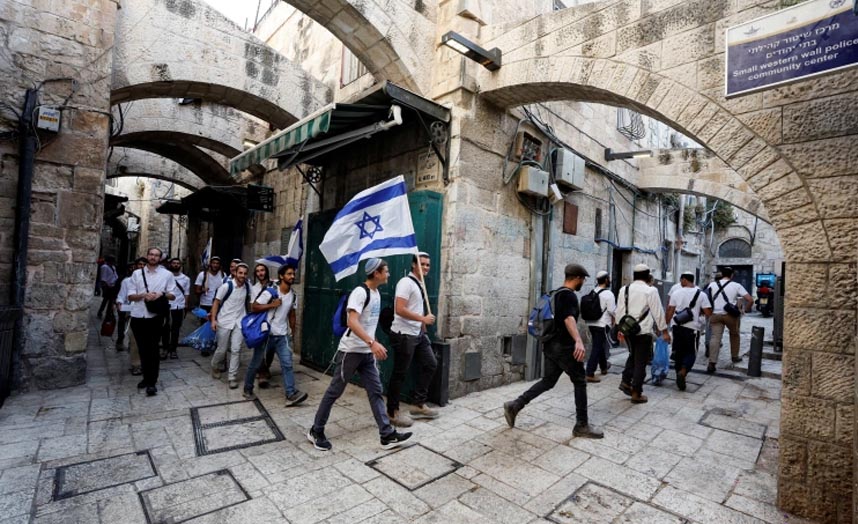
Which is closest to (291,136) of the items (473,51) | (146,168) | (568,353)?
(473,51)

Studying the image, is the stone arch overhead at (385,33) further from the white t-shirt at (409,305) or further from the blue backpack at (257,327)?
the blue backpack at (257,327)

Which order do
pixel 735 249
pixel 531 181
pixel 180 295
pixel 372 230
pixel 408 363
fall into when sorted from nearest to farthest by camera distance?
pixel 372 230
pixel 408 363
pixel 531 181
pixel 180 295
pixel 735 249

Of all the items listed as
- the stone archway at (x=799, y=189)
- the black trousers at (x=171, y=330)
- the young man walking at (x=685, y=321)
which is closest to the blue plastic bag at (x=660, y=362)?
the young man walking at (x=685, y=321)

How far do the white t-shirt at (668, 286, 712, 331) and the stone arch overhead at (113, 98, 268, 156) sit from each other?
30.2 feet

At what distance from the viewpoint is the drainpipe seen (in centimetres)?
473

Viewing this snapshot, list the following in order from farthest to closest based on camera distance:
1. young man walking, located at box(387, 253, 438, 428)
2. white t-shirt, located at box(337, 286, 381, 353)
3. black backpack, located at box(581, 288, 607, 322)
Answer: black backpack, located at box(581, 288, 607, 322) < young man walking, located at box(387, 253, 438, 428) < white t-shirt, located at box(337, 286, 381, 353)

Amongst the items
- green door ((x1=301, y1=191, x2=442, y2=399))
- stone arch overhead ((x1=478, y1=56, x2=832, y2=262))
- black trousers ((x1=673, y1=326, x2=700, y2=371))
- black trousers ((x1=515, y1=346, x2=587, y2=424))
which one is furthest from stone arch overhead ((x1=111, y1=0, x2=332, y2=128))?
black trousers ((x1=673, y1=326, x2=700, y2=371))

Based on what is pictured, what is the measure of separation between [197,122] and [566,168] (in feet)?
24.9

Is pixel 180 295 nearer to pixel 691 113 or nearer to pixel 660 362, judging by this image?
pixel 691 113

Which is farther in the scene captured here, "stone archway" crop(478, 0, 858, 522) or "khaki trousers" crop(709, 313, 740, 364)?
"khaki trousers" crop(709, 313, 740, 364)

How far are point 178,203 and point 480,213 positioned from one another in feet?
32.0

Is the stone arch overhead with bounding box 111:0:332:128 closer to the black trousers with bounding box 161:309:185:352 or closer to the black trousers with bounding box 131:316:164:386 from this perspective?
the black trousers with bounding box 161:309:185:352

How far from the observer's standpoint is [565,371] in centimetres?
396

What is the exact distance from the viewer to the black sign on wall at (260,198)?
29.5 feet
